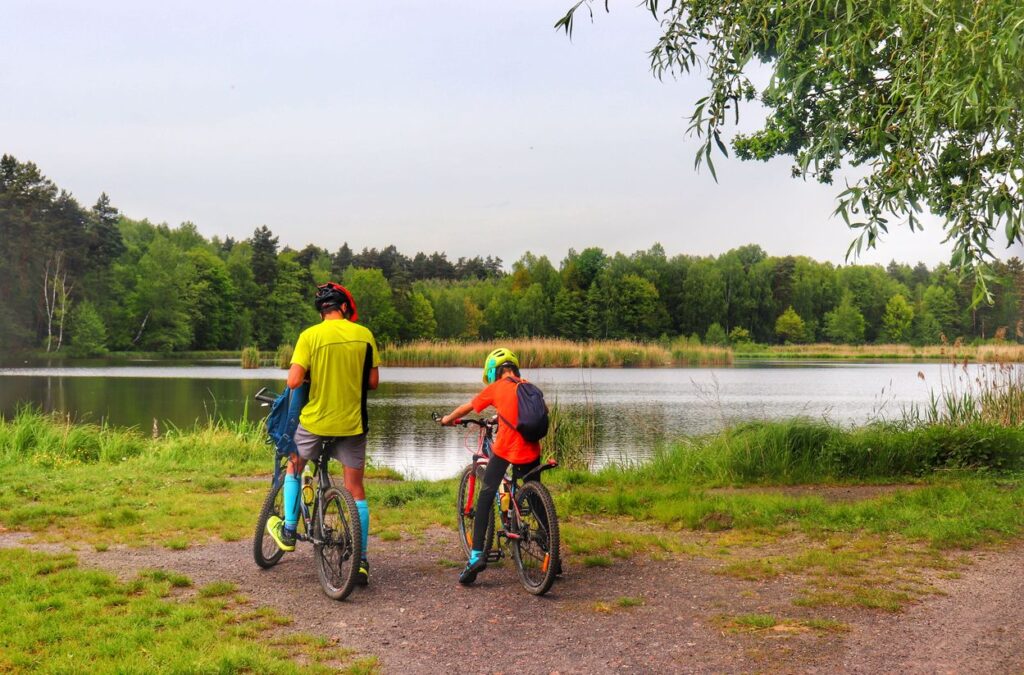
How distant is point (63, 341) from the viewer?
7194 cm

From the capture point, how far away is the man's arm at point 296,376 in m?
5.39

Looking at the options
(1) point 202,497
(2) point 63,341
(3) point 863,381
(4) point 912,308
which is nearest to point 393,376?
(3) point 863,381

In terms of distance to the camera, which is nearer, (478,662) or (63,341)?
(478,662)

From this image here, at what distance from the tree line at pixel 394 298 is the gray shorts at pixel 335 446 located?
194ft

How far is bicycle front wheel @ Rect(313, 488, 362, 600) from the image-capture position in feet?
17.4

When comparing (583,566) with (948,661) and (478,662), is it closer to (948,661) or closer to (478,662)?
(478,662)

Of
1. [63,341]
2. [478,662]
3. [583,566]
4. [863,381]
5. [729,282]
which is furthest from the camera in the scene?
[729,282]

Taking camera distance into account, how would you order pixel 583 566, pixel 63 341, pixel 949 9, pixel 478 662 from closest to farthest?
pixel 478 662
pixel 949 9
pixel 583 566
pixel 63 341

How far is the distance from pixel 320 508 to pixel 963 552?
4709 millimetres

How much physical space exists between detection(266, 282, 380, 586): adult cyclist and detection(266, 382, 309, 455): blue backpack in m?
0.06

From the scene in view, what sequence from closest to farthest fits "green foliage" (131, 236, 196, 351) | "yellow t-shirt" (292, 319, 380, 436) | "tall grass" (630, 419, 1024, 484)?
1. "yellow t-shirt" (292, 319, 380, 436)
2. "tall grass" (630, 419, 1024, 484)
3. "green foliage" (131, 236, 196, 351)

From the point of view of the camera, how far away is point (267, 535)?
6160mm

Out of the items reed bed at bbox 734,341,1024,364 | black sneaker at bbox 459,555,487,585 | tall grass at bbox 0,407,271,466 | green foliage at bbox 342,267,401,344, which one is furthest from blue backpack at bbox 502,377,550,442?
green foliage at bbox 342,267,401,344

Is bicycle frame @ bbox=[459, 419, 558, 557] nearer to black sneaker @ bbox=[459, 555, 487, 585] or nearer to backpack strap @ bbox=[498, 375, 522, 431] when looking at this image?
black sneaker @ bbox=[459, 555, 487, 585]
